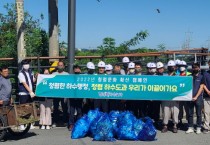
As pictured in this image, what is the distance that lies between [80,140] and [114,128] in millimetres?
789

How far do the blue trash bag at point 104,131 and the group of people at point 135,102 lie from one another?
1279 millimetres

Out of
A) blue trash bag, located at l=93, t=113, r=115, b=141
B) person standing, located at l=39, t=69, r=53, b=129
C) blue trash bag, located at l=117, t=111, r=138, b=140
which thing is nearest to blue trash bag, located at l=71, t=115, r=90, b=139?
blue trash bag, located at l=93, t=113, r=115, b=141

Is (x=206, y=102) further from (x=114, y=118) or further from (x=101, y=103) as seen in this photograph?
(x=101, y=103)

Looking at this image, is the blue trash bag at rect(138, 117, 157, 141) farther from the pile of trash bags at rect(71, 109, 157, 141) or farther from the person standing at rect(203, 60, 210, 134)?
the person standing at rect(203, 60, 210, 134)

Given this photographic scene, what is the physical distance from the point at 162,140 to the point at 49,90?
3.10m

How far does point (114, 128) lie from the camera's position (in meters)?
9.07

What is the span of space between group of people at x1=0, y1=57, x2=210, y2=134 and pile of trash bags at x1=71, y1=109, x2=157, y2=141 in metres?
0.93

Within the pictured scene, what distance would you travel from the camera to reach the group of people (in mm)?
9711

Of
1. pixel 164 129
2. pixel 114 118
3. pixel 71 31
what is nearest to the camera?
pixel 114 118

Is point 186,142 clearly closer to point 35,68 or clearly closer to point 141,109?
point 141,109

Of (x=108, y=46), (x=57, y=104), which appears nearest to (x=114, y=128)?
(x=57, y=104)

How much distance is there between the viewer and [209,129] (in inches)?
388

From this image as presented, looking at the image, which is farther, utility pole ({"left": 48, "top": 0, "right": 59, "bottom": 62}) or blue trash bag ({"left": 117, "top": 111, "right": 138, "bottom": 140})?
utility pole ({"left": 48, "top": 0, "right": 59, "bottom": 62})

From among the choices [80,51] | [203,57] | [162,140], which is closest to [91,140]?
[162,140]
